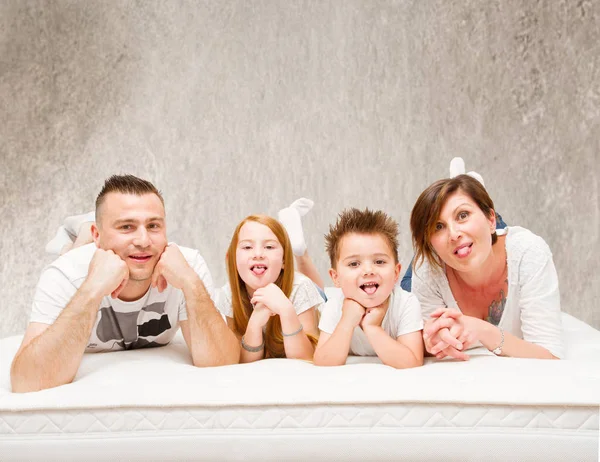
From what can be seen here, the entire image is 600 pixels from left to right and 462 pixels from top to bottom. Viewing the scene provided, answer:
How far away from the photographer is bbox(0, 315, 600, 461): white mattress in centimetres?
162

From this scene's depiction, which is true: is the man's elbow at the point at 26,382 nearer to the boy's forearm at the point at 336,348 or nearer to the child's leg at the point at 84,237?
the boy's forearm at the point at 336,348

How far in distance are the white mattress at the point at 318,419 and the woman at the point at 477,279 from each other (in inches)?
7.4

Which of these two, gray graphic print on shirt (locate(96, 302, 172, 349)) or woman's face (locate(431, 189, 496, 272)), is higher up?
woman's face (locate(431, 189, 496, 272))

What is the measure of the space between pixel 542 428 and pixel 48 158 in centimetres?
339

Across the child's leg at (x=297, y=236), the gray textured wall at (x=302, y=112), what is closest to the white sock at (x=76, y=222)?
the child's leg at (x=297, y=236)

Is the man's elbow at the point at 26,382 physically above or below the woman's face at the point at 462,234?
below

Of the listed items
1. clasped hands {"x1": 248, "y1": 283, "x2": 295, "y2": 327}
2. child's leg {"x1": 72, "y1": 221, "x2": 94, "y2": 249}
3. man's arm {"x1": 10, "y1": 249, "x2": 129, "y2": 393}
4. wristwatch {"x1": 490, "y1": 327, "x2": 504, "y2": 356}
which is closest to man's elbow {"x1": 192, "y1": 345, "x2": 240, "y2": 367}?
clasped hands {"x1": 248, "y1": 283, "x2": 295, "y2": 327}

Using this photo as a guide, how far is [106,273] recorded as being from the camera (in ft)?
5.97

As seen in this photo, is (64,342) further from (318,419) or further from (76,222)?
(76,222)

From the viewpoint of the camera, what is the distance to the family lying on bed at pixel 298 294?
184 centimetres

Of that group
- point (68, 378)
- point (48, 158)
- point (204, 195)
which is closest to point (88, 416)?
point (68, 378)

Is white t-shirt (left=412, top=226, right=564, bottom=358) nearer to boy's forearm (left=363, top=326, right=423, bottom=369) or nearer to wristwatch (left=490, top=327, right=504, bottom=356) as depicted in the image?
wristwatch (left=490, top=327, right=504, bottom=356)

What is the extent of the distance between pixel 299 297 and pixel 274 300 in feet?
0.81

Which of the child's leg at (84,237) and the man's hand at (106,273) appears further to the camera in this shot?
the child's leg at (84,237)
